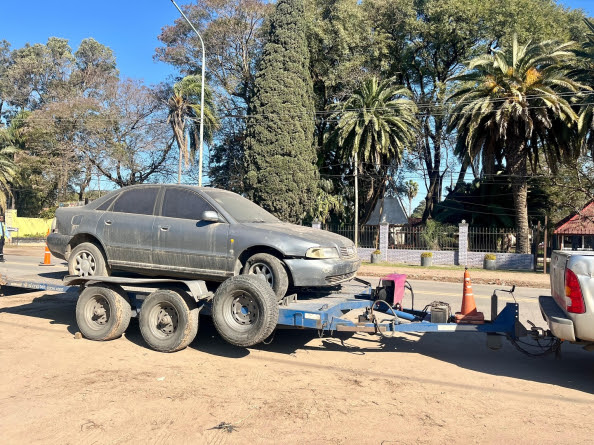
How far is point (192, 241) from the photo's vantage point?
645cm

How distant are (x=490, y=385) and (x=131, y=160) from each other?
35885 millimetres

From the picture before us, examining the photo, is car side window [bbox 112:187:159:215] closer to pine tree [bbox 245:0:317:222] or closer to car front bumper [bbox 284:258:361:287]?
car front bumper [bbox 284:258:361:287]

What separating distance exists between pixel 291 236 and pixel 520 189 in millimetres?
23435

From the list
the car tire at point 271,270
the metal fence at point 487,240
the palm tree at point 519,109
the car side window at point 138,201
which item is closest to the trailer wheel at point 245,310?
the car tire at point 271,270

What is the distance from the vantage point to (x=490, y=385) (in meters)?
5.22

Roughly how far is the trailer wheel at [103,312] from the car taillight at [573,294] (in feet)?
17.9

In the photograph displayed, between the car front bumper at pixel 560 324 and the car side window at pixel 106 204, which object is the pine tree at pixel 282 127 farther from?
the car front bumper at pixel 560 324

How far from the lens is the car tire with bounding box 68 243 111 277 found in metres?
7.02

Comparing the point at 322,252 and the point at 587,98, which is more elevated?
the point at 587,98

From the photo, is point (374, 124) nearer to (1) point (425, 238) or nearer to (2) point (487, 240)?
(1) point (425, 238)

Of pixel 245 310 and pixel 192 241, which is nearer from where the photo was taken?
pixel 245 310

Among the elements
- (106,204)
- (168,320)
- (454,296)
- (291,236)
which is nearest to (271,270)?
(291,236)

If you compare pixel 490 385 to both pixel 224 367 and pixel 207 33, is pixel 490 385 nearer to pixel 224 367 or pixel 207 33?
pixel 224 367

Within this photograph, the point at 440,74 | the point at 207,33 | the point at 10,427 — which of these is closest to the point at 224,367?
the point at 10,427
